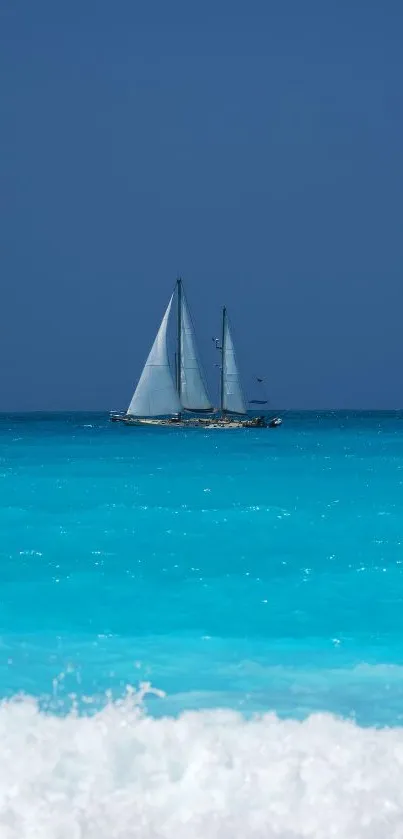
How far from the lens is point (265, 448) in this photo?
65.9 meters

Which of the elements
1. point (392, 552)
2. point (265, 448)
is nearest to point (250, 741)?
point (392, 552)

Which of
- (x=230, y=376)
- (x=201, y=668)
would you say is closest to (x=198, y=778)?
(x=201, y=668)

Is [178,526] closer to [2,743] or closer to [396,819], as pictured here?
[2,743]

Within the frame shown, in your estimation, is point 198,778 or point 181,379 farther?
point 181,379

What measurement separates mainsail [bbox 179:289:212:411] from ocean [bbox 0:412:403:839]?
50.6m

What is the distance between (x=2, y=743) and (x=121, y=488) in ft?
87.4

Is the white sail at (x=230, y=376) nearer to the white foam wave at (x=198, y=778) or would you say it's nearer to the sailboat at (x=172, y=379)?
the sailboat at (x=172, y=379)

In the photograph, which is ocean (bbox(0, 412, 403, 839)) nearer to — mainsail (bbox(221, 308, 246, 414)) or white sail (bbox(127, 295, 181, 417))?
white sail (bbox(127, 295, 181, 417))

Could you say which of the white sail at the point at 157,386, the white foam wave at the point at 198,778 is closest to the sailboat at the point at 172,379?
the white sail at the point at 157,386

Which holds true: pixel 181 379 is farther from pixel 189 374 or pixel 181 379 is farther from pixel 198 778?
pixel 198 778

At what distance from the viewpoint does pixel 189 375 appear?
271 ft

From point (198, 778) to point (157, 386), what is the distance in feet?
243

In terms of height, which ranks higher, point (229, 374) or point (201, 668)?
point (229, 374)

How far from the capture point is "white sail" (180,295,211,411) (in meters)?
81.4
